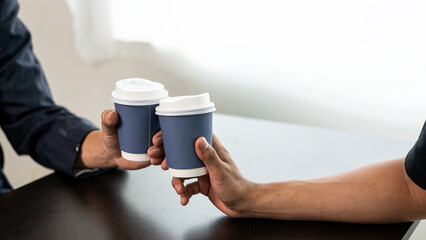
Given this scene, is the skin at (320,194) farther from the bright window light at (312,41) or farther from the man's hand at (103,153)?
the bright window light at (312,41)

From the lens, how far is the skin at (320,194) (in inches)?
32.5

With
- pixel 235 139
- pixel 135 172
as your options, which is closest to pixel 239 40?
pixel 235 139

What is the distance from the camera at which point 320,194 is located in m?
0.87

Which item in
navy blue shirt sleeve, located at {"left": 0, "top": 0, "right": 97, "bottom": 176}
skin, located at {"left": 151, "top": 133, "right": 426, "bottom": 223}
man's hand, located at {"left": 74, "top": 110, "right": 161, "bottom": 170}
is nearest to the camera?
skin, located at {"left": 151, "top": 133, "right": 426, "bottom": 223}

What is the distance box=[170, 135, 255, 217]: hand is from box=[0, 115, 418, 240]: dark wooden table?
2cm

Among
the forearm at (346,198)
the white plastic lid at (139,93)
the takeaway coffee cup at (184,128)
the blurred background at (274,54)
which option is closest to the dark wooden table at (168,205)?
the forearm at (346,198)

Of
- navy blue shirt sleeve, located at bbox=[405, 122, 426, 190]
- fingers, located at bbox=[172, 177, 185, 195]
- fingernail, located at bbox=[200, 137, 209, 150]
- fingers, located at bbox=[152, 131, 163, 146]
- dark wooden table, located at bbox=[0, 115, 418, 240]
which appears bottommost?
dark wooden table, located at bbox=[0, 115, 418, 240]

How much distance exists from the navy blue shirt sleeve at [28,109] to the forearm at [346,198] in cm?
51

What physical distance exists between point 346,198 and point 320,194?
5 centimetres

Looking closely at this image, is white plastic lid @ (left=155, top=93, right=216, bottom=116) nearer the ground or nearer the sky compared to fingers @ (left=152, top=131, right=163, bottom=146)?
nearer the sky

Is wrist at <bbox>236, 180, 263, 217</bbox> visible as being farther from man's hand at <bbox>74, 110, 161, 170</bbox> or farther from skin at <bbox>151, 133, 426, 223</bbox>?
man's hand at <bbox>74, 110, 161, 170</bbox>

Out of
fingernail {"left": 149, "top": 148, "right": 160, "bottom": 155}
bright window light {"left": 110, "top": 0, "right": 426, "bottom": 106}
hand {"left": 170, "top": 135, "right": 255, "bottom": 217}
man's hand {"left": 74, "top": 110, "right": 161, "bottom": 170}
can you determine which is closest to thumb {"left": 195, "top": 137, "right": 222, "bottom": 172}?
hand {"left": 170, "top": 135, "right": 255, "bottom": 217}

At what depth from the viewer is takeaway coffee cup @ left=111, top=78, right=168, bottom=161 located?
0.78 metres

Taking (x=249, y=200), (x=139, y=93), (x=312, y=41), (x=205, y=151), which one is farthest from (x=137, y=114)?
(x=312, y=41)
